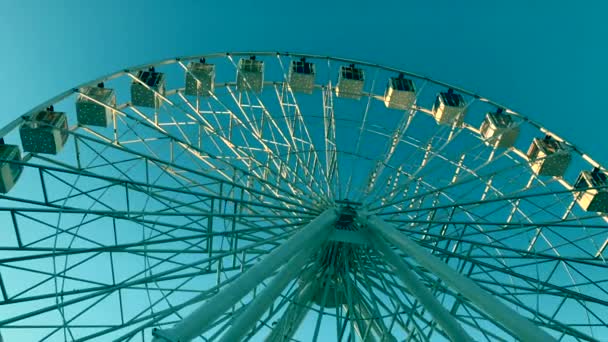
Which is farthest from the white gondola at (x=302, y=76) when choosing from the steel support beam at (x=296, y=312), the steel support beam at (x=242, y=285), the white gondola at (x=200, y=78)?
the steel support beam at (x=242, y=285)

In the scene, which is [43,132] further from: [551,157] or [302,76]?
[551,157]

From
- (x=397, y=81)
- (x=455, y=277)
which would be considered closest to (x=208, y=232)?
(x=455, y=277)

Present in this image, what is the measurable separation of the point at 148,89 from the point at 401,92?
347 inches

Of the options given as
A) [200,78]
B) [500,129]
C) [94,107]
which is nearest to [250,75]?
[200,78]

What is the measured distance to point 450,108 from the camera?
18.9m

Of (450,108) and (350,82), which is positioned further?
(350,82)

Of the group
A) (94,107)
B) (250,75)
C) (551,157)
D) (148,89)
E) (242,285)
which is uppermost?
(551,157)

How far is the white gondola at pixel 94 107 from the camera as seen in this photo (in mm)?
15852

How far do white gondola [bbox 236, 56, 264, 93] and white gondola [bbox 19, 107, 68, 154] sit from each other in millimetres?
6211

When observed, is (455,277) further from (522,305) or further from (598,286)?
(598,286)

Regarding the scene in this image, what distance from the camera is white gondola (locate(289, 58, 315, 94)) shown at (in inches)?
747

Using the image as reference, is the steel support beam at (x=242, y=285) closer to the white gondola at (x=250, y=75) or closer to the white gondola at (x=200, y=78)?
the white gondola at (x=250, y=75)

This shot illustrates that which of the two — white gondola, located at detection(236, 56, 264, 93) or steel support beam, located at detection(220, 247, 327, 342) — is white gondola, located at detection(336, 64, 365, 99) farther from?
steel support beam, located at detection(220, 247, 327, 342)

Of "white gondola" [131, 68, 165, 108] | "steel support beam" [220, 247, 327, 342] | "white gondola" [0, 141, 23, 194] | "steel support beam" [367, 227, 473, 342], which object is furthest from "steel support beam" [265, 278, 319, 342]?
"white gondola" [131, 68, 165, 108]
